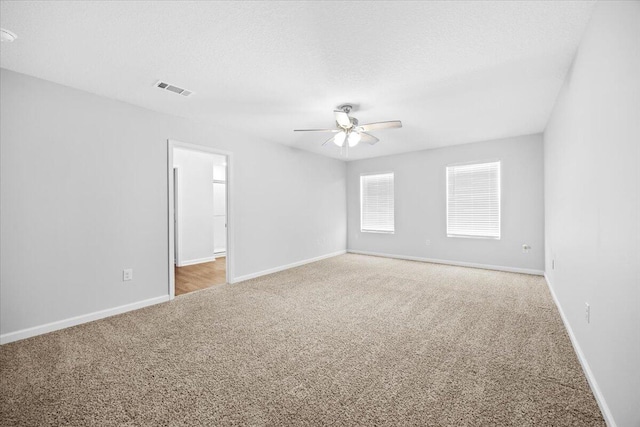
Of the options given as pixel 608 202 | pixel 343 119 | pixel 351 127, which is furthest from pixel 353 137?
pixel 608 202

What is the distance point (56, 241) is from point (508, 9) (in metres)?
4.27

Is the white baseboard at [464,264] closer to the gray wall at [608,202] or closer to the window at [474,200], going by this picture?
the window at [474,200]

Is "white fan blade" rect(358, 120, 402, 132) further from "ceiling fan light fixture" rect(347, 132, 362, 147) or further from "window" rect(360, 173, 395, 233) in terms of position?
"window" rect(360, 173, 395, 233)

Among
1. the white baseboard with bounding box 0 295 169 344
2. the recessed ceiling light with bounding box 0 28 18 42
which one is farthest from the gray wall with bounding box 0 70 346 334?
the recessed ceiling light with bounding box 0 28 18 42

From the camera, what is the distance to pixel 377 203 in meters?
6.91

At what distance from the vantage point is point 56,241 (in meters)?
2.81

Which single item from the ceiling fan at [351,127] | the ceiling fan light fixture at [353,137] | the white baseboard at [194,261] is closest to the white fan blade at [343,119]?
the ceiling fan at [351,127]

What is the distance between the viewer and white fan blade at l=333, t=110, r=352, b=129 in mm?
3169

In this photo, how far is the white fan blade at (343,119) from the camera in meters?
3.17

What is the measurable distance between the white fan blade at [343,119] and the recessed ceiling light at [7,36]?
2676 millimetres

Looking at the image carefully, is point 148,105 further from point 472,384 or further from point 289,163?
point 472,384

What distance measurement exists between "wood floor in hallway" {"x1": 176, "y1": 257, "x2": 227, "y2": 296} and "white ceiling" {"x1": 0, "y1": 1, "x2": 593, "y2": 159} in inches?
101

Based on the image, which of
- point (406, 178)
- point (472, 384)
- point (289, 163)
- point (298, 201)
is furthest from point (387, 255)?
point (472, 384)

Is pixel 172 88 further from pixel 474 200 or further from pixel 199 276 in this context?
pixel 474 200
